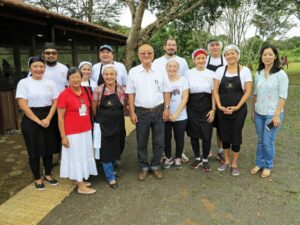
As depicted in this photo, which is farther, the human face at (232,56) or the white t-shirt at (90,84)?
the white t-shirt at (90,84)

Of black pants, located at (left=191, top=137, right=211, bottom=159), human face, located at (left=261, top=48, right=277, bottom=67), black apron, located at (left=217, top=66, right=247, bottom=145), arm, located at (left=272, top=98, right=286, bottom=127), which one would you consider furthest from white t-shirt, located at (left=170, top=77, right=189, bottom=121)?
arm, located at (left=272, top=98, right=286, bottom=127)

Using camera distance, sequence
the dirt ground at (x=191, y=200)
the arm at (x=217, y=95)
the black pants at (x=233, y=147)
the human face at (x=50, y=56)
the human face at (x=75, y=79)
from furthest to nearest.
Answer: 1. the black pants at (x=233, y=147)
2. the arm at (x=217, y=95)
3. the human face at (x=50, y=56)
4. the human face at (x=75, y=79)
5. the dirt ground at (x=191, y=200)

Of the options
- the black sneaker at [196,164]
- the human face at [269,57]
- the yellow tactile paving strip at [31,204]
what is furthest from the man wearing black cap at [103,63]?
the human face at [269,57]

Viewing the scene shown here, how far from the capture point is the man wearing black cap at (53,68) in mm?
3926

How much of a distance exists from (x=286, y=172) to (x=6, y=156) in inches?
182

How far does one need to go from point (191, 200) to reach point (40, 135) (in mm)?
2025

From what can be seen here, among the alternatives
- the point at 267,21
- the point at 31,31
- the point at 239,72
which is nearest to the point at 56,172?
the point at 239,72

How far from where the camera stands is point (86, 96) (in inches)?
143

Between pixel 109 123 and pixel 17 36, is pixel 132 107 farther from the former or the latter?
pixel 17 36

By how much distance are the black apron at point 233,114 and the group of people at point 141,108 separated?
0.5 inches

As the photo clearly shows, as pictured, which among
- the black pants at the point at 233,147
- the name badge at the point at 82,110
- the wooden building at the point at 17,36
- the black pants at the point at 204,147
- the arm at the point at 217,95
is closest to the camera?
the name badge at the point at 82,110

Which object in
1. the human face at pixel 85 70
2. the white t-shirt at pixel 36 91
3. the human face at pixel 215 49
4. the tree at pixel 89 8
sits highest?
the tree at pixel 89 8

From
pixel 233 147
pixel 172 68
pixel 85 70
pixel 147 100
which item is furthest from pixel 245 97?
pixel 85 70

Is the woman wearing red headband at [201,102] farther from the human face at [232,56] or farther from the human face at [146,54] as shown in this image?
the human face at [146,54]
